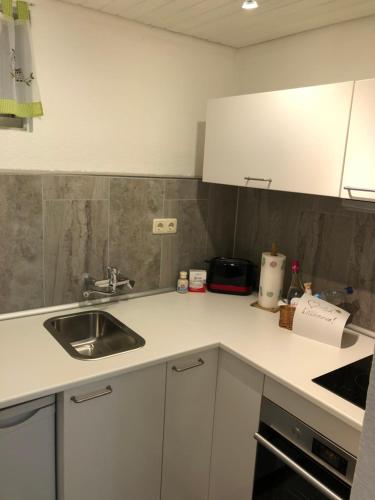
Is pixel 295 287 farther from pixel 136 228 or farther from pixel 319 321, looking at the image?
pixel 136 228

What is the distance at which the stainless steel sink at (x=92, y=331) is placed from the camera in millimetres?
1737

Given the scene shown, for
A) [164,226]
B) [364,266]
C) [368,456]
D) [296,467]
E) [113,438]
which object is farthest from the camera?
[164,226]

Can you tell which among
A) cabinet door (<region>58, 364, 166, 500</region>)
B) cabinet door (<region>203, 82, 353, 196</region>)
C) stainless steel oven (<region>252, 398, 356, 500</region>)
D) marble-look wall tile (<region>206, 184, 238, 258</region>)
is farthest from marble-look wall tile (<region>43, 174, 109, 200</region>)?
stainless steel oven (<region>252, 398, 356, 500</region>)

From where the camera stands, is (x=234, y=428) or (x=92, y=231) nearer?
(x=234, y=428)

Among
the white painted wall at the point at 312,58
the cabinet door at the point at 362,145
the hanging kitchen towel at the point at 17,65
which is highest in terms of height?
the white painted wall at the point at 312,58

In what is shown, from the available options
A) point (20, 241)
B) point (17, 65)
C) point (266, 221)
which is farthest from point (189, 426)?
point (17, 65)

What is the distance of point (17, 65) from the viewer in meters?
1.61

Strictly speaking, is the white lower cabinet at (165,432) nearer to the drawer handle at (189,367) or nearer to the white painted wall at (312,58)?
the drawer handle at (189,367)

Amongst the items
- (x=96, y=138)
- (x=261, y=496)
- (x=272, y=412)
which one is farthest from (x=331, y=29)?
(x=261, y=496)

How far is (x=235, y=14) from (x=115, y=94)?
62 centimetres

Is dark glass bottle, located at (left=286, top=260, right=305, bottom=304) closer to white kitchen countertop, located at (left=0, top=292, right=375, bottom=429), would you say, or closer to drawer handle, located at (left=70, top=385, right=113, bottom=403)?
white kitchen countertop, located at (left=0, top=292, right=375, bottom=429)

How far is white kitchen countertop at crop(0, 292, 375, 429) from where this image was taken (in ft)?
4.19

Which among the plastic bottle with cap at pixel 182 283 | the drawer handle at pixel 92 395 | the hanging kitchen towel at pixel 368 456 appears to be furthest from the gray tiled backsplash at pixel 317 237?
the hanging kitchen towel at pixel 368 456

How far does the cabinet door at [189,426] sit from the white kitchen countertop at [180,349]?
0.09 m
